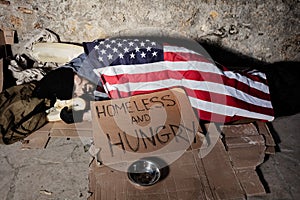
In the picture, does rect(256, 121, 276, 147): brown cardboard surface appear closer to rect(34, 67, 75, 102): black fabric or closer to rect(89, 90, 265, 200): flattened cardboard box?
rect(89, 90, 265, 200): flattened cardboard box

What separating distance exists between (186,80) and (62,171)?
1.00m

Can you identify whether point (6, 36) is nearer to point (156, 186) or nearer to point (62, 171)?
point (62, 171)

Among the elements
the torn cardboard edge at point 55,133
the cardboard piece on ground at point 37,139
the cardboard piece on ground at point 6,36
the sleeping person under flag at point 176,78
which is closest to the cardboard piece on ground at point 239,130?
the sleeping person under flag at point 176,78

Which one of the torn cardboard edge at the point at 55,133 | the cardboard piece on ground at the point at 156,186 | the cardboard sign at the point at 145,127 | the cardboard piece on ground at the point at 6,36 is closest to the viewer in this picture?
the cardboard piece on ground at the point at 156,186

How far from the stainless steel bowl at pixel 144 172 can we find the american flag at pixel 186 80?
0.55m

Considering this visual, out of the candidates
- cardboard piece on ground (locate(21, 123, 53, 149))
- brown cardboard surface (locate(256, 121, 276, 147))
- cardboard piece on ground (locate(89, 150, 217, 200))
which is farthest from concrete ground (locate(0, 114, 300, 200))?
cardboard piece on ground (locate(89, 150, 217, 200))

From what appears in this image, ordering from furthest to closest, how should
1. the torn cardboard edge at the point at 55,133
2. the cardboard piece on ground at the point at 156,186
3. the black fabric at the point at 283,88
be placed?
the black fabric at the point at 283,88 < the torn cardboard edge at the point at 55,133 < the cardboard piece on ground at the point at 156,186

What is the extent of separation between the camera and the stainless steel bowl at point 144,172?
1.67m

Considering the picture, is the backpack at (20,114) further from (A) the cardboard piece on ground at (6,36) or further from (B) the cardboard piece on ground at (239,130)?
(B) the cardboard piece on ground at (239,130)

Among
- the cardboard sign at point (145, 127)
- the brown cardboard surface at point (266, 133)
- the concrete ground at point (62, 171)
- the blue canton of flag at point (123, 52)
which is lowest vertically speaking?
the concrete ground at point (62, 171)

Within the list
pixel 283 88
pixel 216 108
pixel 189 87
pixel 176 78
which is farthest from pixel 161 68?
pixel 283 88

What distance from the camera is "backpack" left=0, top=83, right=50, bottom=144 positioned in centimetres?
205

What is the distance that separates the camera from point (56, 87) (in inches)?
85.4

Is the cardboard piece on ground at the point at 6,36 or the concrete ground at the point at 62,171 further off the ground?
the cardboard piece on ground at the point at 6,36
